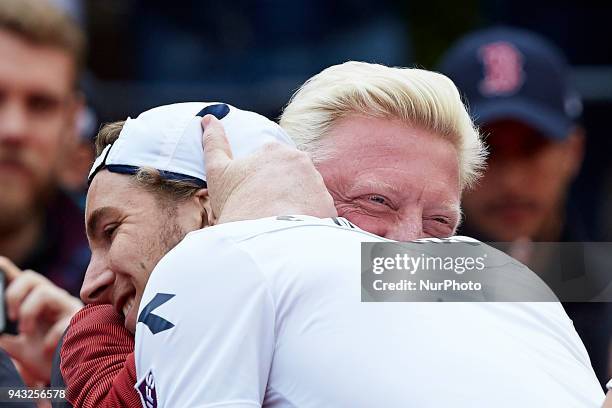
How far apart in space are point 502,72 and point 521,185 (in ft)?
1.51

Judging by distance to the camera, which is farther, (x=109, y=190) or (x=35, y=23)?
(x=35, y=23)

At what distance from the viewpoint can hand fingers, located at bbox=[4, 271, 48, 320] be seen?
1980mm

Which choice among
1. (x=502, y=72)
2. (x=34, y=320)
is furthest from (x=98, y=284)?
(x=502, y=72)

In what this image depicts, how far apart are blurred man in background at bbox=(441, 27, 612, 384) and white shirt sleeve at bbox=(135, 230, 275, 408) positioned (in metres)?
1.65

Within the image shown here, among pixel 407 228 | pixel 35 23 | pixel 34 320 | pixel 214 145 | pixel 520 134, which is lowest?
pixel 34 320

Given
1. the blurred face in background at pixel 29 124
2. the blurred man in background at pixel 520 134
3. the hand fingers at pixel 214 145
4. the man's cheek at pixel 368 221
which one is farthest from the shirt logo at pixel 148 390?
the blurred face in background at pixel 29 124

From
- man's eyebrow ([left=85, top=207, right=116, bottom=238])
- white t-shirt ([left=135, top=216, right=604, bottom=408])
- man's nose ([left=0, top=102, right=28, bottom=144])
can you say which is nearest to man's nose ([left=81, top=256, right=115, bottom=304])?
man's eyebrow ([left=85, top=207, right=116, bottom=238])

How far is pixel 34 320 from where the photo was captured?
6.50 feet

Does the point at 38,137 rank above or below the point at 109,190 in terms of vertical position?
above

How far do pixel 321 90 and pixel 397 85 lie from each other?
160 millimetres

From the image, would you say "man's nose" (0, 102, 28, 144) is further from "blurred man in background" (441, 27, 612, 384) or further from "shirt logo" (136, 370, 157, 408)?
"shirt logo" (136, 370, 157, 408)

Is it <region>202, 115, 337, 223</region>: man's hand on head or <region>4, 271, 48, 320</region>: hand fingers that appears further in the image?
<region>4, 271, 48, 320</region>: hand fingers

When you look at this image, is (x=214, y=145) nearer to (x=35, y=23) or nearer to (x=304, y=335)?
(x=304, y=335)

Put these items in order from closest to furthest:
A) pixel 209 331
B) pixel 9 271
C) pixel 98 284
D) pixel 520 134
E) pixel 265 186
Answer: pixel 209 331 < pixel 265 186 < pixel 98 284 < pixel 9 271 < pixel 520 134
